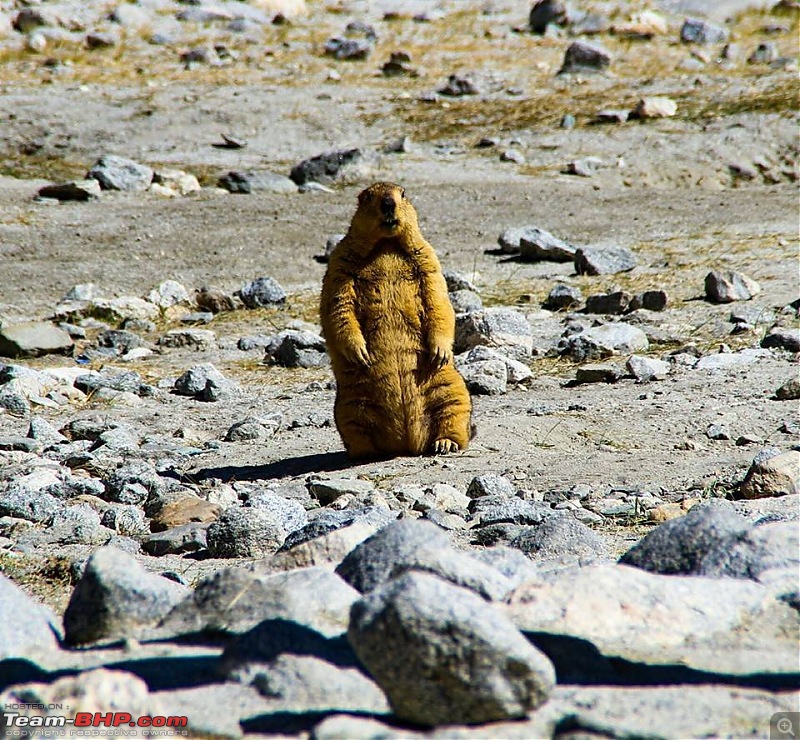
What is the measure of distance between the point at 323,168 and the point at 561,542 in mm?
13842

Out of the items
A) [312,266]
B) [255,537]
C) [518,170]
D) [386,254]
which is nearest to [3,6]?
[518,170]

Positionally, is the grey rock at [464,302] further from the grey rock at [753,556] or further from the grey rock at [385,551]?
the grey rock at [385,551]

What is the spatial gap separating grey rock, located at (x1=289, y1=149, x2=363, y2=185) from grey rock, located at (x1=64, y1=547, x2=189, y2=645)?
14667mm

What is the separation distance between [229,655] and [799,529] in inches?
88.6

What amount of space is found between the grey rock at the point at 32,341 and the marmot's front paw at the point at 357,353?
5415 millimetres

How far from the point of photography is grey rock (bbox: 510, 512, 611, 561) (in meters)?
5.01

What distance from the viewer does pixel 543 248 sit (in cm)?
1442

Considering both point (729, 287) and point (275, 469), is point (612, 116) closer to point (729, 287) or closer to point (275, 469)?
Answer: point (729, 287)

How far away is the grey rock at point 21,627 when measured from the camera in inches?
138

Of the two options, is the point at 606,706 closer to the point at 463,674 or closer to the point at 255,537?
the point at 463,674

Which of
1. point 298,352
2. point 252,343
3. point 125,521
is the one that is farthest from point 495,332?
point 125,521

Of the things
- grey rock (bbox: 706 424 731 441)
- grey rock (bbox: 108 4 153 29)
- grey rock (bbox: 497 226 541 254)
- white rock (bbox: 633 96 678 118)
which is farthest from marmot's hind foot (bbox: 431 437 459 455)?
grey rock (bbox: 108 4 153 29)

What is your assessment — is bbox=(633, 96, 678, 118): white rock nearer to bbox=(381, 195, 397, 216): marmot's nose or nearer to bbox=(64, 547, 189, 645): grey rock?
bbox=(381, 195, 397, 216): marmot's nose

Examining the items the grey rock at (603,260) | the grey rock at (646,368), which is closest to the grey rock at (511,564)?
the grey rock at (646,368)
